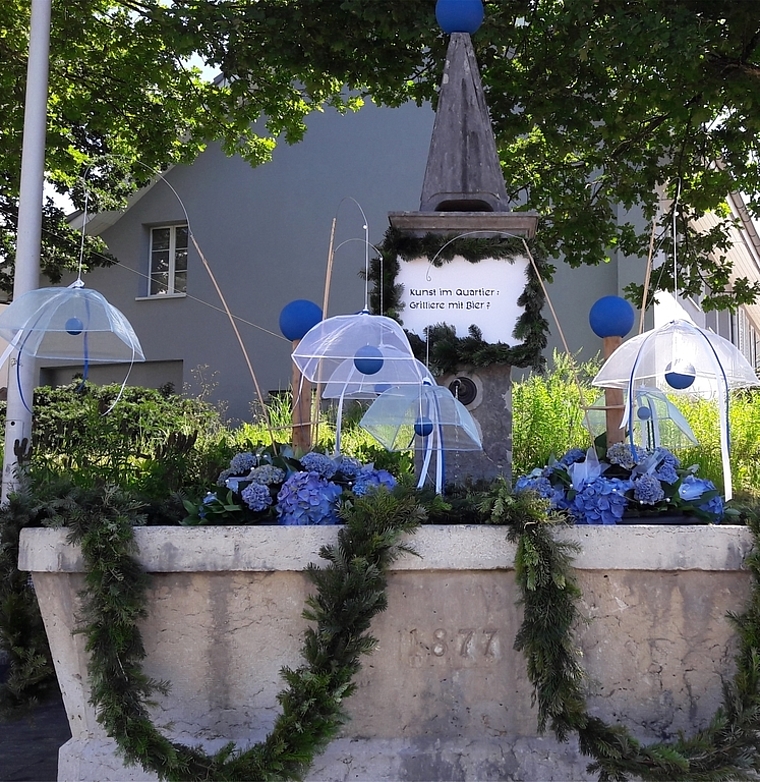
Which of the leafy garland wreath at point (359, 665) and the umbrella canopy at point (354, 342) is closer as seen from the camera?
the leafy garland wreath at point (359, 665)

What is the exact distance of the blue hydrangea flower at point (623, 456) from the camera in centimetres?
368

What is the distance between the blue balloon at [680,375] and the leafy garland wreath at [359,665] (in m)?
0.82

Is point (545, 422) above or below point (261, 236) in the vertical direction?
below

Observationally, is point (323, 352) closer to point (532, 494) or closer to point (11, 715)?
point (532, 494)


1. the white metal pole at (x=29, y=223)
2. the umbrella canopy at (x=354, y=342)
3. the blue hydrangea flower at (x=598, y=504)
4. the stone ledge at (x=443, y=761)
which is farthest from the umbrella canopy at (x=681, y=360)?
the white metal pole at (x=29, y=223)

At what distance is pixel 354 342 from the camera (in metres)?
3.64

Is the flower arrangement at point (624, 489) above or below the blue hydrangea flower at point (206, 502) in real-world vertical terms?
above

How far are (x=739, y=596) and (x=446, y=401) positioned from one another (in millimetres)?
1380

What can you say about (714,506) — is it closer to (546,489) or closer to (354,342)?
(546,489)

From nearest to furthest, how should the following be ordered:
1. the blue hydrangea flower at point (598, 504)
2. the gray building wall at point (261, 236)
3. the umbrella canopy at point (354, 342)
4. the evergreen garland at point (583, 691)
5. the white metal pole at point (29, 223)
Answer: the evergreen garland at point (583, 691)
the blue hydrangea flower at point (598, 504)
the umbrella canopy at point (354, 342)
the white metal pole at point (29, 223)
the gray building wall at point (261, 236)

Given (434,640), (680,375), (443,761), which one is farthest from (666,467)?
(443,761)

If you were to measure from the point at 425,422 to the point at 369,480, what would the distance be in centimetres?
43

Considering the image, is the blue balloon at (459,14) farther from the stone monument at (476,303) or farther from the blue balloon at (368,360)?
the blue balloon at (368,360)

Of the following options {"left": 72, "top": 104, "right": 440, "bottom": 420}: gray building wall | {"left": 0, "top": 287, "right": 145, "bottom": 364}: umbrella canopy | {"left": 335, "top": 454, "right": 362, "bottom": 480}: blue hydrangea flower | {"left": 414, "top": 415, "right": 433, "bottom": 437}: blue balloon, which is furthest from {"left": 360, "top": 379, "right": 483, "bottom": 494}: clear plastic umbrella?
{"left": 72, "top": 104, "right": 440, "bottom": 420}: gray building wall
